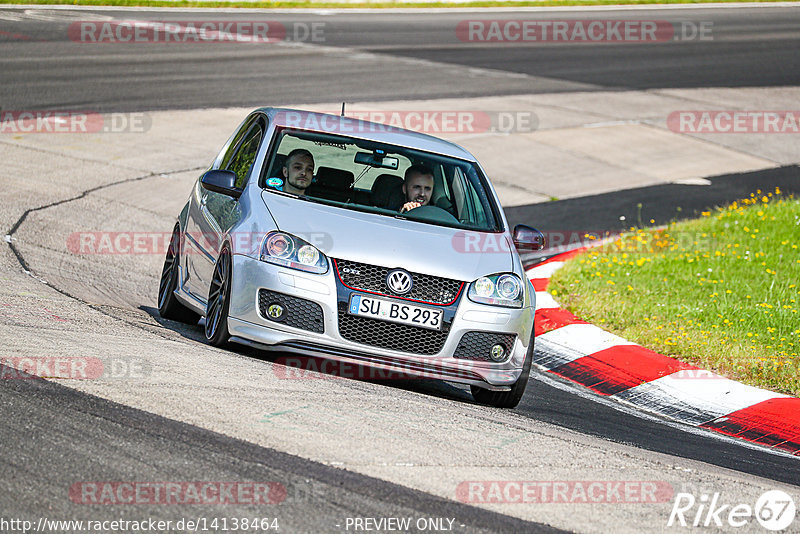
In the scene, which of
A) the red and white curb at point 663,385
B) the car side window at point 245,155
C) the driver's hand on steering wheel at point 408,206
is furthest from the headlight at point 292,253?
the red and white curb at point 663,385

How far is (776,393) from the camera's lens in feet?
24.9

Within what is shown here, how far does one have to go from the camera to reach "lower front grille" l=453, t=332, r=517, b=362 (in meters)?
6.42

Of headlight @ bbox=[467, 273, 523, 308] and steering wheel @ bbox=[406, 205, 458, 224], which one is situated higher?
steering wheel @ bbox=[406, 205, 458, 224]

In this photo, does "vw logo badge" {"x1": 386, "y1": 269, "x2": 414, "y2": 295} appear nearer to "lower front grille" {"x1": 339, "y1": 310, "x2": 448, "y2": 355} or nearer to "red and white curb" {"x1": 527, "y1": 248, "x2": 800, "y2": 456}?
"lower front grille" {"x1": 339, "y1": 310, "x2": 448, "y2": 355}

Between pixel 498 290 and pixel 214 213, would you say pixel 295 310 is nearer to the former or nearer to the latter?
pixel 498 290

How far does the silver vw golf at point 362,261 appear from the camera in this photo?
6.25m

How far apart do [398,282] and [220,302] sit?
1184 mm

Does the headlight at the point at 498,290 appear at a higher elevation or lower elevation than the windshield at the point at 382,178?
lower

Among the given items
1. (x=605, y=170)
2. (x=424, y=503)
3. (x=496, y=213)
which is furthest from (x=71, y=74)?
(x=424, y=503)

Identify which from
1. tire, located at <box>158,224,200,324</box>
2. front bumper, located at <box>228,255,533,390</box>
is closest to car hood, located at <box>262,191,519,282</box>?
front bumper, located at <box>228,255,533,390</box>

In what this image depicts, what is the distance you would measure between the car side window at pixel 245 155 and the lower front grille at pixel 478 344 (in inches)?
75.9

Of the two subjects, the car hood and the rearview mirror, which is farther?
the rearview mirror

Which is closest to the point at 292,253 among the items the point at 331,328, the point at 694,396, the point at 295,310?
the point at 295,310

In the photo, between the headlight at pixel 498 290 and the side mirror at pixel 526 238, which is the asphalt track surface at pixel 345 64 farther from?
the headlight at pixel 498 290
